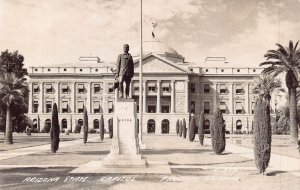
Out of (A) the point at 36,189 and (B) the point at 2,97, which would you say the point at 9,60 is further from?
(A) the point at 36,189

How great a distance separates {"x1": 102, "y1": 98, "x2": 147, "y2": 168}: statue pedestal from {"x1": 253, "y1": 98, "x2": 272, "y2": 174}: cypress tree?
170 inches

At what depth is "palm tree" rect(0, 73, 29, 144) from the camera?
122 feet

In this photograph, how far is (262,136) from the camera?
57.1 ft

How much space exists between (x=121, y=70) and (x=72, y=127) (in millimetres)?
63902

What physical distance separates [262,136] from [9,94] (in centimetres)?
2532

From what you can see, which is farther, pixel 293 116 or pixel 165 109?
pixel 165 109

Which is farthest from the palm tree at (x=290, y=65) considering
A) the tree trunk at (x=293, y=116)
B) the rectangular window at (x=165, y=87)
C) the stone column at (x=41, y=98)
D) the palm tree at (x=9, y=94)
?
the stone column at (x=41, y=98)

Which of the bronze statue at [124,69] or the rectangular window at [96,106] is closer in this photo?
the bronze statue at [124,69]

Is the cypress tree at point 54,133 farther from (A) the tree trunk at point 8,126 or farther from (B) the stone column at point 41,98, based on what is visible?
(B) the stone column at point 41,98

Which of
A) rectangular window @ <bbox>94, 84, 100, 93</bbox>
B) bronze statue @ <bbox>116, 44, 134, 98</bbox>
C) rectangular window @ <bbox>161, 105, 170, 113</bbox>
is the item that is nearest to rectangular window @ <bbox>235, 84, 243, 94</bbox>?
rectangular window @ <bbox>161, 105, 170, 113</bbox>

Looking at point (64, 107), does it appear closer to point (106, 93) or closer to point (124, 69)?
point (106, 93)

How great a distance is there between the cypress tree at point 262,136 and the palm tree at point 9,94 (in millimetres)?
24649

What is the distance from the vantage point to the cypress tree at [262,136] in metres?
17.1

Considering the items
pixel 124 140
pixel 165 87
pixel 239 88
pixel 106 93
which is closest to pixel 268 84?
pixel 239 88
